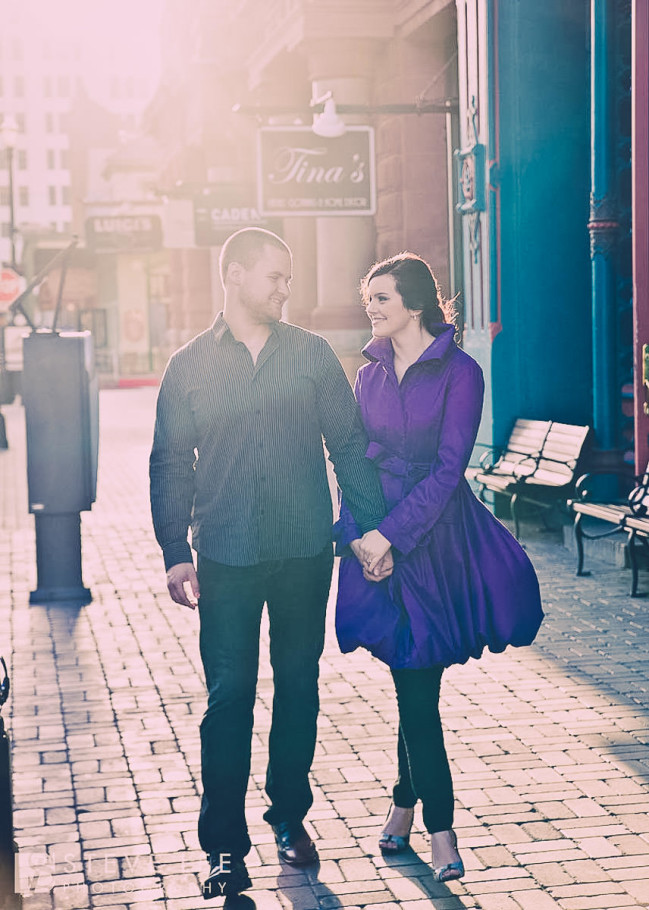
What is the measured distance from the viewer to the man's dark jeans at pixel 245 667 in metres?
4.01

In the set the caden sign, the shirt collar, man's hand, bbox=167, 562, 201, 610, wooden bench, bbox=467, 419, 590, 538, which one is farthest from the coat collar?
the caden sign

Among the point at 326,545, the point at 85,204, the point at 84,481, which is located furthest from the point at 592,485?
the point at 85,204

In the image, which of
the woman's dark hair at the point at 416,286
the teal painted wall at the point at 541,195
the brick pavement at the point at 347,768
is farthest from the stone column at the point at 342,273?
the woman's dark hair at the point at 416,286

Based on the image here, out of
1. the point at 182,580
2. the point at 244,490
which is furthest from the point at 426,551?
the point at 182,580

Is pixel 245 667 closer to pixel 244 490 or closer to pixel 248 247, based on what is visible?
pixel 244 490

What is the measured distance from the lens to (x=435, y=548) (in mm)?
4055

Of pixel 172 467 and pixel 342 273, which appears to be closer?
pixel 172 467

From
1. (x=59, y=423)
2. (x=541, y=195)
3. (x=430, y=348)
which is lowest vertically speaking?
(x=59, y=423)

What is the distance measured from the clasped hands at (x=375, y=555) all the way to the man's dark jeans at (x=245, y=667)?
0.16 meters

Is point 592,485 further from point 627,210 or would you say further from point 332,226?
point 332,226

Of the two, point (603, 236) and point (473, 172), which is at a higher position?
point (473, 172)

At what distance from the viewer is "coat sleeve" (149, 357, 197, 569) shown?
4066mm

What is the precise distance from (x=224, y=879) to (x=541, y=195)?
8261 mm

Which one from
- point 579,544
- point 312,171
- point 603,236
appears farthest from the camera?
point 312,171
